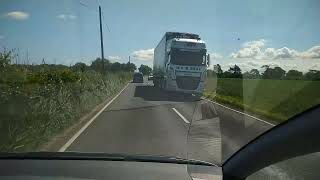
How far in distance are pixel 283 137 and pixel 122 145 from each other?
9134mm

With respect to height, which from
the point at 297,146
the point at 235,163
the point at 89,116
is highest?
the point at 297,146

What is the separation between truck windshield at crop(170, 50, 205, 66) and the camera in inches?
1373

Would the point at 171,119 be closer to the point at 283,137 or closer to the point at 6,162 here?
the point at 6,162

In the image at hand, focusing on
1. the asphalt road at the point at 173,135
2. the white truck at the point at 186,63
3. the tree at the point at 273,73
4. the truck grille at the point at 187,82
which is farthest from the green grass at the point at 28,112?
the truck grille at the point at 187,82

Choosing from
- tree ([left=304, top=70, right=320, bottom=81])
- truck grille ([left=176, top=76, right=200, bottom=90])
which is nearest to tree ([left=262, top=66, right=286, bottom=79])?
tree ([left=304, top=70, right=320, bottom=81])

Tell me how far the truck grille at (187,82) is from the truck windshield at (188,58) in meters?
1.13

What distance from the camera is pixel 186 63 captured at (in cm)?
3538

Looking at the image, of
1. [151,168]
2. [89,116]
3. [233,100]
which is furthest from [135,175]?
[233,100]

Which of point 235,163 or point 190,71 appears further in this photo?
point 190,71

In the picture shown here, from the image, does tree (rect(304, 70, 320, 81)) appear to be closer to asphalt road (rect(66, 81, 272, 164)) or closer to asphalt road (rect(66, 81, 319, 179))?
asphalt road (rect(66, 81, 319, 179))

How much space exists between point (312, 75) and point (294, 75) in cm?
75

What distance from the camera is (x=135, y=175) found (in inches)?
155

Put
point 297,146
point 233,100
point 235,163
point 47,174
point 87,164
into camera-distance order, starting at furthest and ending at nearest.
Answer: point 233,100 → point 87,164 → point 47,174 → point 235,163 → point 297,146

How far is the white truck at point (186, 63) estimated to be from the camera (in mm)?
34625
